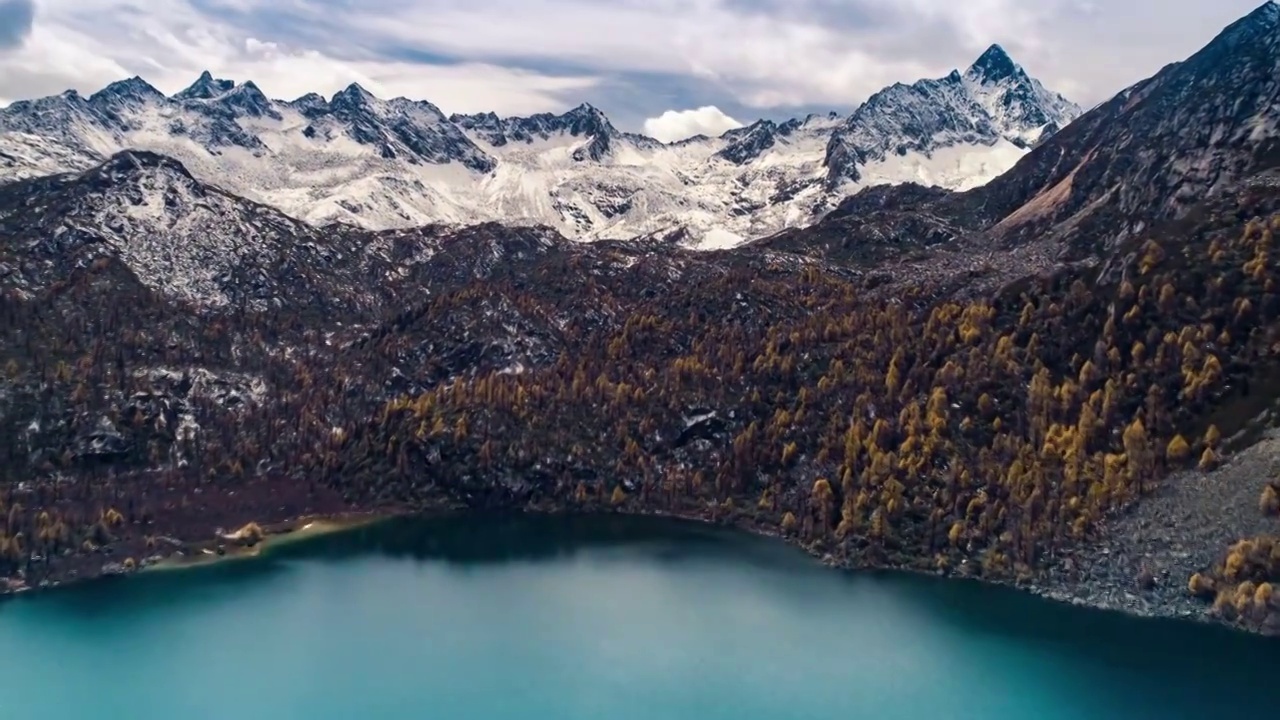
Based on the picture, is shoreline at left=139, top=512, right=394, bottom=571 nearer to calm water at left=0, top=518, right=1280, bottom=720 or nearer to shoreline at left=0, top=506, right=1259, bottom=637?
shoreline at left=0, top=506, right=1259, bottom=637

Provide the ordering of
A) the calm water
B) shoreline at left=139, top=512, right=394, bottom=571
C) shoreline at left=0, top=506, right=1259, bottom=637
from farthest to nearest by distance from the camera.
A: shoreline at left=139, top=512, right=394, bottom=571 < shoreline at left=0, top=506, right=1259, bottom=637 < the calm water

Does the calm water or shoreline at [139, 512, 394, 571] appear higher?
shoreline at [139, 512, 394, 571]

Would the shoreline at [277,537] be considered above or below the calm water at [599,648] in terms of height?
above

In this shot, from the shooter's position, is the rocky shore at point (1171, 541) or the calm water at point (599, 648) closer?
the calm water at point (599, 648)

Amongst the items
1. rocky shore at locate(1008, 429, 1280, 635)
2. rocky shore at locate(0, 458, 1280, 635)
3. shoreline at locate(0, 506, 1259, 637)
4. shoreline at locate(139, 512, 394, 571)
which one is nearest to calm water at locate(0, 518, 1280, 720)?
shoreline at locate(0, 506, 1259, 637)

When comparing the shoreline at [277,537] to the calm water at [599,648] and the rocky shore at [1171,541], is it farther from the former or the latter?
the rocky shore at [1171,541]

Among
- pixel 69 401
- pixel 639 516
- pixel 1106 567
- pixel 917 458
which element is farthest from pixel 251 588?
pixel 1106 567

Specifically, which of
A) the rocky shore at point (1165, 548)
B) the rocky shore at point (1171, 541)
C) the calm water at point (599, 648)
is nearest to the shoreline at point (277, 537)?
the calm water at point (599, 648)
